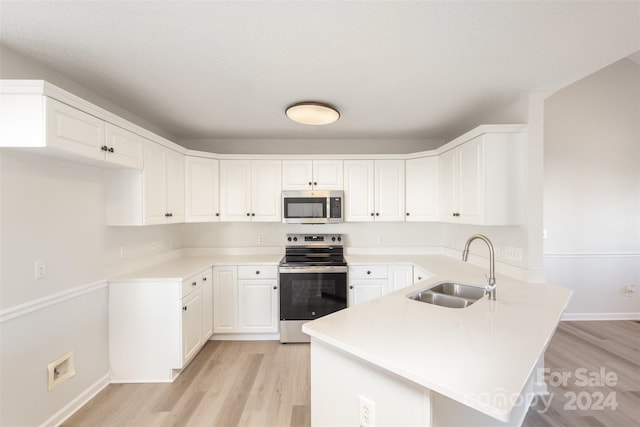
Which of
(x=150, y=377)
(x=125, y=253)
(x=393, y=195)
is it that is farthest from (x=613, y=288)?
(x=125, y=253)

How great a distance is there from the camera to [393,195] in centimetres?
325

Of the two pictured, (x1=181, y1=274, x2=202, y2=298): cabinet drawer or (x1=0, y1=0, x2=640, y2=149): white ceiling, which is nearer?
(x1=0, y1=0, x2=640, y2=149): white ceiling

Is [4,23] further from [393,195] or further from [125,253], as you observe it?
[393,195]

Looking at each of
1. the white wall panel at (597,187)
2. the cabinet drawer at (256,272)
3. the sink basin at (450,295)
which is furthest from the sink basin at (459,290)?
the white wall panel at (597,187)

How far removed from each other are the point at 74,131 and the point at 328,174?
2.34 meters

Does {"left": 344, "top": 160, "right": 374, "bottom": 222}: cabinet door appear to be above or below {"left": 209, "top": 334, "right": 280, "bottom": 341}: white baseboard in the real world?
above

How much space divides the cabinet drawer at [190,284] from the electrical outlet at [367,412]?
72.0 inches

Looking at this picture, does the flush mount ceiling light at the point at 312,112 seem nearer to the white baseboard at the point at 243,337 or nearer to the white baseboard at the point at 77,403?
the white baseboard at the point at 243,337

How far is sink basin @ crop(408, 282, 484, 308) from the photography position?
1810mm

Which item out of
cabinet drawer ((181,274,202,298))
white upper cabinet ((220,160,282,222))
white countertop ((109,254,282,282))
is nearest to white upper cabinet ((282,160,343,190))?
white upper cabinet ((220,160,282,222))

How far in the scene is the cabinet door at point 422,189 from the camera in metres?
3.07

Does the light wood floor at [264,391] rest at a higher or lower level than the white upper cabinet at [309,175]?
lower

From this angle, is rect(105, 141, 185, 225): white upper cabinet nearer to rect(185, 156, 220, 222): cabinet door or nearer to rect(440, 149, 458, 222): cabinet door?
rect(185, 156, 220, 222): cabinet door

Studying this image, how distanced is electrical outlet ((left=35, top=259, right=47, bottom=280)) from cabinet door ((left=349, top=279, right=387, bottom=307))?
260 centimetres
